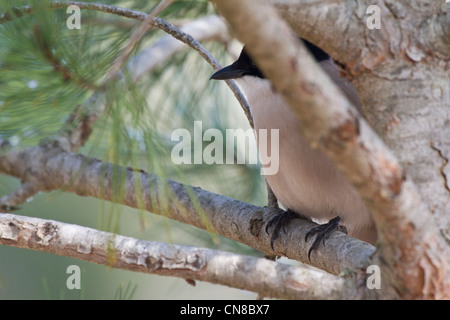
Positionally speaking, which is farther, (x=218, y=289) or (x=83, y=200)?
(x=83, y=200)

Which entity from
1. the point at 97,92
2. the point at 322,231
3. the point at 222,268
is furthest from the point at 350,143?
the point at 322,231

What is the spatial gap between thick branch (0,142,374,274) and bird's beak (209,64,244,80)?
0.43 metres

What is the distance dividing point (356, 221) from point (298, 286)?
1119 millimetres

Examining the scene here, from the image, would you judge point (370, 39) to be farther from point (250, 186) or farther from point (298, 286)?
point (250, 186)

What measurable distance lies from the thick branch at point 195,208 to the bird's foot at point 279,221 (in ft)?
0.06

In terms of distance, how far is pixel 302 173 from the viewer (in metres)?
2.00

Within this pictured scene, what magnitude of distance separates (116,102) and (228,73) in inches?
43.9

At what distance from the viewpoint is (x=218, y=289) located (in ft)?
10.6
